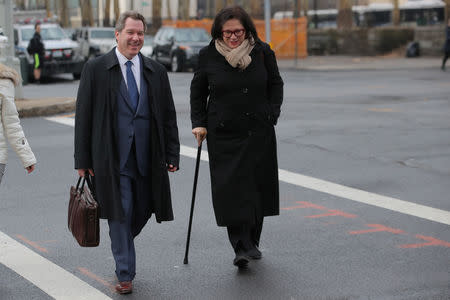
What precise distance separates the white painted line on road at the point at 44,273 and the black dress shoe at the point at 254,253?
114 centimetres

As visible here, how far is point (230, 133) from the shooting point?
595cm

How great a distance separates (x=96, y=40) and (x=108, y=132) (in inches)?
1236

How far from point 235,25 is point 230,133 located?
29.2 inches

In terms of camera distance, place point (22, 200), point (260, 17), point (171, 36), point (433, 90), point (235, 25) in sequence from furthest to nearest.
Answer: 1. point (260, 17)
2. point (171, 36)
3. point (433, 90)
4. point (22, 200)
5. point (235, 25)

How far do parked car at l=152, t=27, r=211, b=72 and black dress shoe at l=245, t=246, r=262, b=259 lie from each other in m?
23.1

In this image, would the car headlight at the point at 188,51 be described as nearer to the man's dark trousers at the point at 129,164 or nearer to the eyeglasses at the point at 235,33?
the eyeglasses at the point at 235,33

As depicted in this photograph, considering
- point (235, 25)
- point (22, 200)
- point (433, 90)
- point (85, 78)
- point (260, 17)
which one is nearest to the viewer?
point (85, 78)

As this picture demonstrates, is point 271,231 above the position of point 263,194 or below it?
below

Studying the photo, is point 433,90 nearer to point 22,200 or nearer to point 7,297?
point 22,200

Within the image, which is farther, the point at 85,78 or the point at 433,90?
the point at 433,90

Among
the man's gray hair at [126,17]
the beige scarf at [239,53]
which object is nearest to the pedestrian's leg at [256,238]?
the beige scarf at [239,53]

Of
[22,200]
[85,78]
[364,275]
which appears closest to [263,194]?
[364,275]

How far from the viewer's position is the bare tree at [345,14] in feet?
145

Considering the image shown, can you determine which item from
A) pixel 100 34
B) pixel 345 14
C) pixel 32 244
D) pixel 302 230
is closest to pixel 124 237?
pixel 32 244
